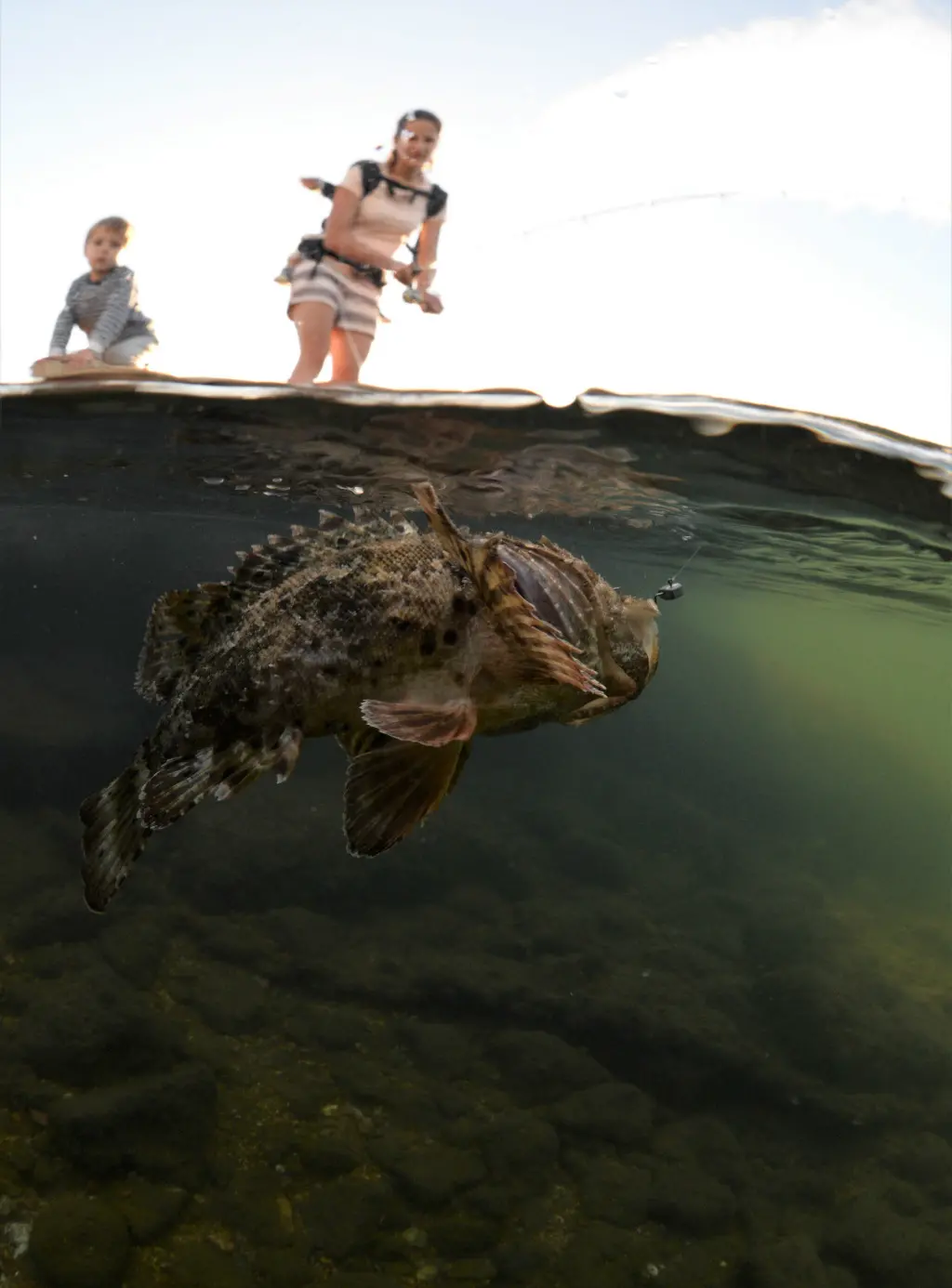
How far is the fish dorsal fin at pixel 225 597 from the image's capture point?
398cm

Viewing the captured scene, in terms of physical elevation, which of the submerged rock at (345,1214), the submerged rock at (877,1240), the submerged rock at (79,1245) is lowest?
the submerged rock at (877,1240)

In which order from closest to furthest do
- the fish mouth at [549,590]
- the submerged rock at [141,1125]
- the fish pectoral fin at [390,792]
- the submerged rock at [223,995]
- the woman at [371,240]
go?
the fish pectoral fin at [390,792]
the fish mouth at [549,590]
the woman at [371,240]
the submerged rock at [141,1125]
the submerged rock at [223,995]

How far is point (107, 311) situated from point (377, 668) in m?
6.97

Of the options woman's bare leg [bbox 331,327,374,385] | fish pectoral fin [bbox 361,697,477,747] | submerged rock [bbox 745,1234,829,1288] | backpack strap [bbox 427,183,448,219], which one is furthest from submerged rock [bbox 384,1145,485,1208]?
backpack strap [bbox 427,183,448,219]

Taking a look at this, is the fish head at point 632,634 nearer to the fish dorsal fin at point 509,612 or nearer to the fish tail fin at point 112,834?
the fish dorsal fin at point 509,612

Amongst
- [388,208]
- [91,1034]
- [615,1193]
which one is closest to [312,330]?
[388,208]

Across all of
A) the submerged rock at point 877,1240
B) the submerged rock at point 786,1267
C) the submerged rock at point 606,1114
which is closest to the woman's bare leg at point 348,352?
the submerged rock at point 606,1114

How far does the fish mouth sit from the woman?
4.65 metres

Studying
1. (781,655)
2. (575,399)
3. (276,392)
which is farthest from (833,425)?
(781,655)

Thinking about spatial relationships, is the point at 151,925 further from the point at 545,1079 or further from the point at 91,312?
the point at 91,312

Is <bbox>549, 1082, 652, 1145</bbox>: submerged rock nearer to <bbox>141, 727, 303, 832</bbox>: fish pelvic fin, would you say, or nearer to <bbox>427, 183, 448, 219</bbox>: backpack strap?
<bbox>141, 727, 303, 832</bbox>: fish pelvic fin

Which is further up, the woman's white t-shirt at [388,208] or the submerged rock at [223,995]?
the woman's white t-shirt at [388,208]

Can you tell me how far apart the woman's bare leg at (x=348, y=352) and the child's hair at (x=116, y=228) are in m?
1.91

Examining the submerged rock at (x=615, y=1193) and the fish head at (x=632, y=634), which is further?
the submerged rock at (x=615, y=1193)
